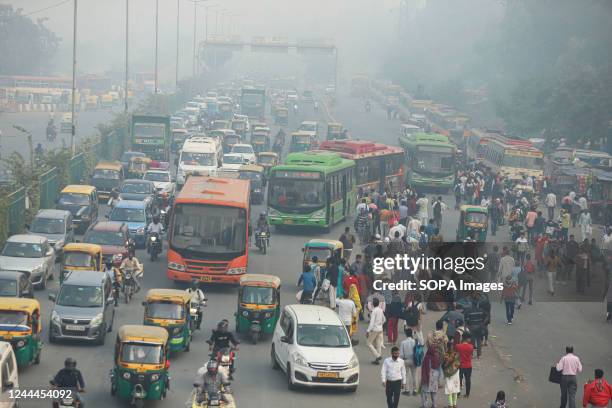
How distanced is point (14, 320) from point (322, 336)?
6.07 m

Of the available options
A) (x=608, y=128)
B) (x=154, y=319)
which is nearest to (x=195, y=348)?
(x=154, y=319)

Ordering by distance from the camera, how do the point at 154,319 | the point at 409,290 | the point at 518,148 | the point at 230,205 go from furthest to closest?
1. the point at 518,148
2. the point at 230,205
3. the point at 409,290
4. the point at 154,319

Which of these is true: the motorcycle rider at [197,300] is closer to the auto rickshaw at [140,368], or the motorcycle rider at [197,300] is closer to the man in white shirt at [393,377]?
the auto rickshaw at [140,368]

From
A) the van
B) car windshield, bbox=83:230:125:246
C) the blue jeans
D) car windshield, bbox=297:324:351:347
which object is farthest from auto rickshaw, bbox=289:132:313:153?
the van

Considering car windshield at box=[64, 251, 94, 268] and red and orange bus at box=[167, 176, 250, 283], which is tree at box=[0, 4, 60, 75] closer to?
red and orange bus at box=[167, 176, 250, 283]

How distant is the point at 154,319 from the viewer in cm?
2591

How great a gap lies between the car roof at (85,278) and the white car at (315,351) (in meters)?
4.68

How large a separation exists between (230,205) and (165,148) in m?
32.7

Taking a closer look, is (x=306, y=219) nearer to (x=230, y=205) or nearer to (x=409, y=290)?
(x=230, y=205)

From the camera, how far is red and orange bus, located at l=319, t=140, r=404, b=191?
5309cm

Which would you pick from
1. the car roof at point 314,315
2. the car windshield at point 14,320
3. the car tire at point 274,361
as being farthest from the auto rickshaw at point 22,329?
the car roof at point 314,315

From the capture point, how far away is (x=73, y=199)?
43.4 meters

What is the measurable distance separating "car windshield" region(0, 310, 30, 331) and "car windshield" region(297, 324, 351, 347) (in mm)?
5394

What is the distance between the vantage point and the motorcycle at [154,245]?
3791cm
